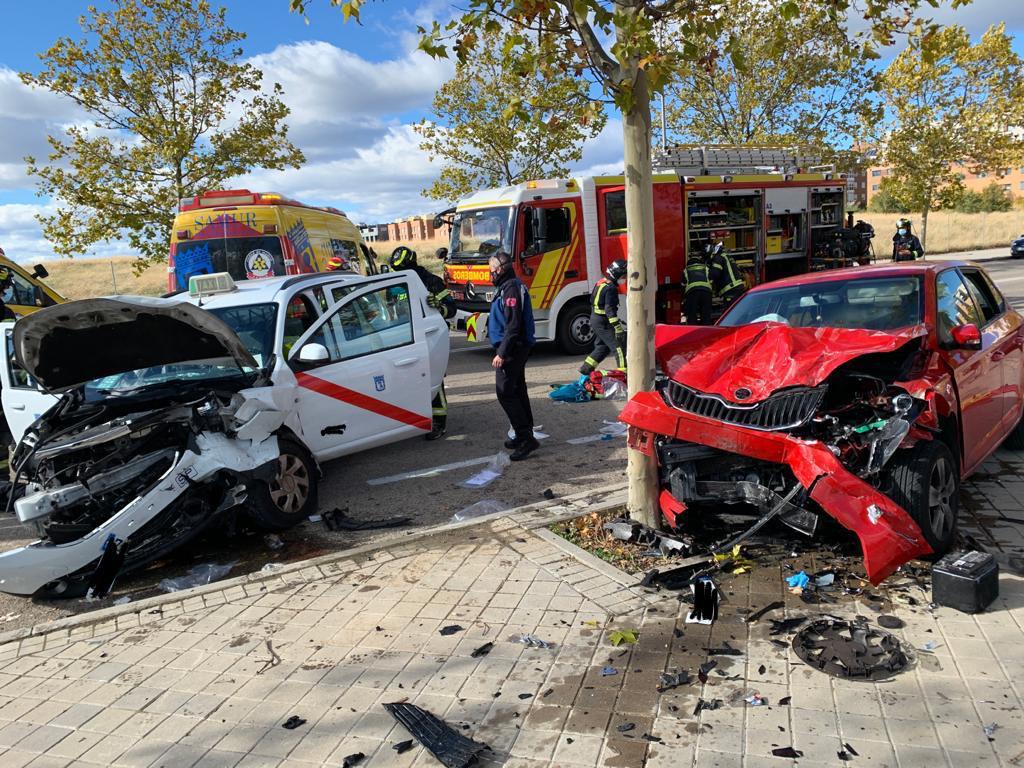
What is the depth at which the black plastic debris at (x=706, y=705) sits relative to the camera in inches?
113

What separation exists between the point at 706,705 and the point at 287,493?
3355 mm

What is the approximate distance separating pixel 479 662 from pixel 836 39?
4.27m

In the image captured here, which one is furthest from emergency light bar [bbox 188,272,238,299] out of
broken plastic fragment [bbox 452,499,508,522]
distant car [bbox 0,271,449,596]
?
broken plastic fragment [bbox 452,499,508,522]

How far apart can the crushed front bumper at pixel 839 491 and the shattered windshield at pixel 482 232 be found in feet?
26.5

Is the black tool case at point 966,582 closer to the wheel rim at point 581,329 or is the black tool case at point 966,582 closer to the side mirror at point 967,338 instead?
the side mirror at point 967,338

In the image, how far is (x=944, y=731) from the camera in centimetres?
262

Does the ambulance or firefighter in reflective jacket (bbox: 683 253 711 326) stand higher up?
the ambulance

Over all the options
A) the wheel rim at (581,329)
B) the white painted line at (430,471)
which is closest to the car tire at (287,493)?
the white painted line at (430,471)

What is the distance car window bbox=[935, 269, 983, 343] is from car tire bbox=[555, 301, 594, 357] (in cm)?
729

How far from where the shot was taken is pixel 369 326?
6578 mm

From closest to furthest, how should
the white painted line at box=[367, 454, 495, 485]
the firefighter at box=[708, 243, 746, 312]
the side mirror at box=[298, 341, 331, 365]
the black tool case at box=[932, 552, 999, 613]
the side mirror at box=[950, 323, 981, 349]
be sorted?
the black tool case at box=[932, 552, 999, 613], the side mirror at box=[950, 323, 981, 349], the side mirror at box=[298, 341, 331, 365], the white painted line at box=[367, 454, 495, 485], the firefighter at box=[708, 243, 746, 312]

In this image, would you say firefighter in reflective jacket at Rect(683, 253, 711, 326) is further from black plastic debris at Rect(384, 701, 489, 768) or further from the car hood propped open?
black plastic debris at Rect(384, 701, 489, 768)

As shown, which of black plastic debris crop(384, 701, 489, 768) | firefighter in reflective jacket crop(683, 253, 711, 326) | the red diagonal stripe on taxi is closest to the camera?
black plastic debris crop(384, 701, 489, 768)

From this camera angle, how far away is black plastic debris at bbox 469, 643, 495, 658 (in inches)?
133
